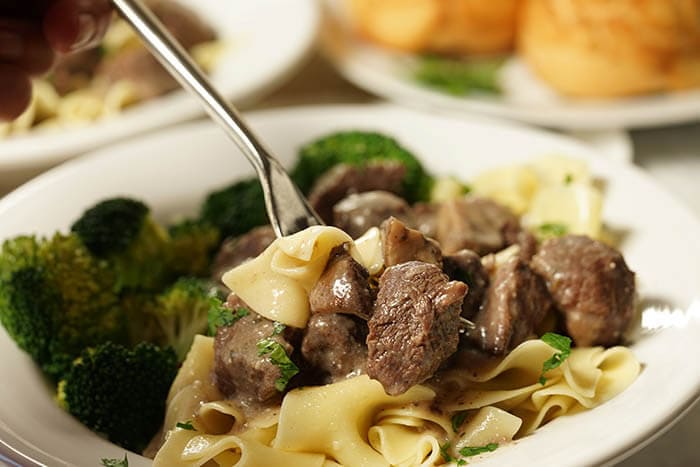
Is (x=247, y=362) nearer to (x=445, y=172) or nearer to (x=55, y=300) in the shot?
(x=55, y=300)

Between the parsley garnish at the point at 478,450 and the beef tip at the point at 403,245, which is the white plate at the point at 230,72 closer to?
the beef tip at the point at 403,245

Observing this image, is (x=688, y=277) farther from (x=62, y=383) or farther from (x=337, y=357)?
(x=62, y=383)

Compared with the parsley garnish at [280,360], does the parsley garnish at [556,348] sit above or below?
below

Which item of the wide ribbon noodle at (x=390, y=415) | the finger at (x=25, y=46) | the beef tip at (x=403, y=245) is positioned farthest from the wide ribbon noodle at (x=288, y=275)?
the finger at (x=25, y=46)

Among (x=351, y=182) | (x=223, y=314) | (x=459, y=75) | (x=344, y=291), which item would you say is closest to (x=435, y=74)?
(x=459, y=75)

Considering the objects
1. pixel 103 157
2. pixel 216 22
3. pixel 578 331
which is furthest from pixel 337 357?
pixel 216 22

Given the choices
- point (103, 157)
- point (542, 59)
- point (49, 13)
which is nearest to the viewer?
point (49, 13)
